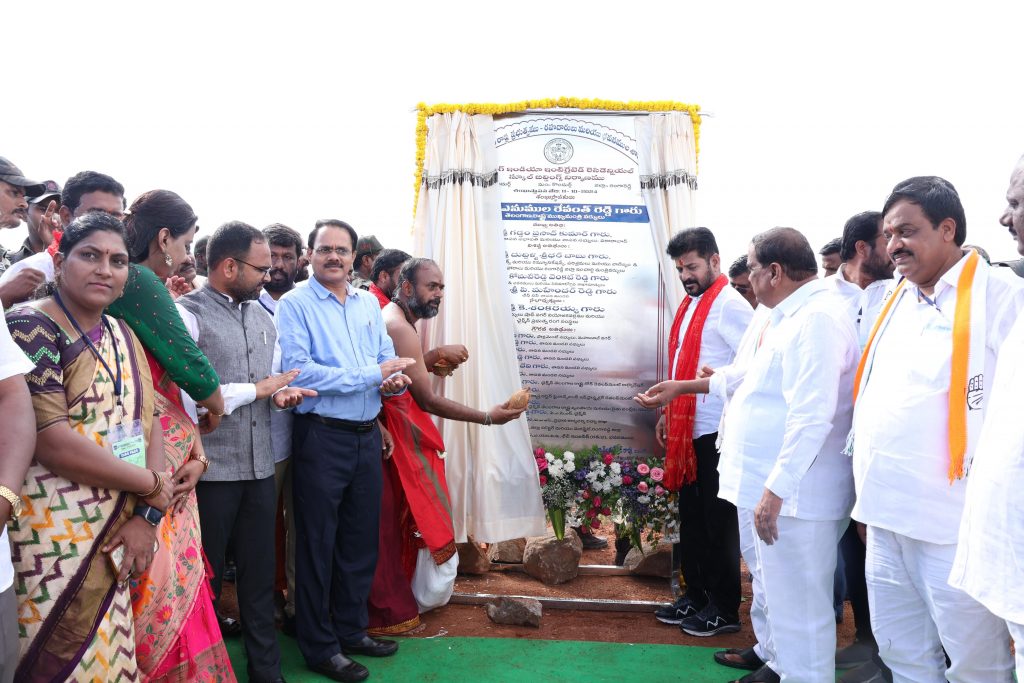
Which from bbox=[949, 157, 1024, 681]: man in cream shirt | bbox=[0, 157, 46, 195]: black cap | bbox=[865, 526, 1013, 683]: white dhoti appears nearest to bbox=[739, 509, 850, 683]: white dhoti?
bbox=[865, 526, 1013, 683]: white dhoti

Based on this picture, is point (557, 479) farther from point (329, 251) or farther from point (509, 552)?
point (329, 251)

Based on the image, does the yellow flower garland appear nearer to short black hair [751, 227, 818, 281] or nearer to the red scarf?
the red scarf

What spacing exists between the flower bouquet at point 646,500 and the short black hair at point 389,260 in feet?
6.21

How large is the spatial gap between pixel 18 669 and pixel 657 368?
3459mm

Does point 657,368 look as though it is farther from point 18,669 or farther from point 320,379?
point 18,669

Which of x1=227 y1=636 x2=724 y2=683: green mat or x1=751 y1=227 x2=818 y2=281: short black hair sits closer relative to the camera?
x1=751 y1=227 x2=818 y2=281: short black hair

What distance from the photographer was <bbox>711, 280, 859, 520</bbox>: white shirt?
2.67m

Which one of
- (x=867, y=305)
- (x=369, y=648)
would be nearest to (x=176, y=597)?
(x=369, y=648)

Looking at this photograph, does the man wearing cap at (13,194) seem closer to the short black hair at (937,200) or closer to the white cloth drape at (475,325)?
the white cloth drape at (475,325)

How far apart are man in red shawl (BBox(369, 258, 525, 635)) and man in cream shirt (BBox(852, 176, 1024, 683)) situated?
1.99m

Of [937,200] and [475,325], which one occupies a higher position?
[937,200]

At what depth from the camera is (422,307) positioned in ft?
13.3

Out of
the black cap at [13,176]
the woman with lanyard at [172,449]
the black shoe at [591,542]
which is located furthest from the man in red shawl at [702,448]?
the black cap at [13,176]

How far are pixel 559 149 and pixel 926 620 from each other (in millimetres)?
3176
